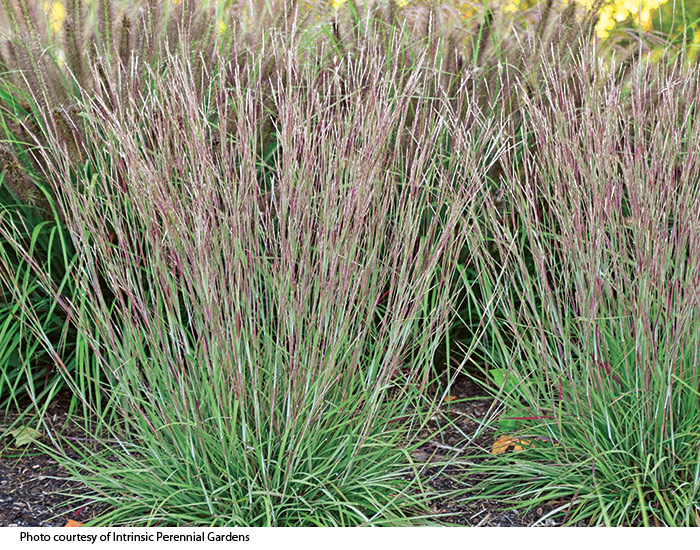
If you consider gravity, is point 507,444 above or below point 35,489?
above

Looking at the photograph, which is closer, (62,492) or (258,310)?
(258,310)

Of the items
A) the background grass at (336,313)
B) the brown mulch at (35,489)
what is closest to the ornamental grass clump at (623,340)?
the background grass at (336,313)

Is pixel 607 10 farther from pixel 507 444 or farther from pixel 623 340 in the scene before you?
pixel 507 444

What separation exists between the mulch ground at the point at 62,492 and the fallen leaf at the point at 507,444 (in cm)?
9

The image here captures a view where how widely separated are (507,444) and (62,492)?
1342 millimetres

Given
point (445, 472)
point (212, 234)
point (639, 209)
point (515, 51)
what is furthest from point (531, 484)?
point (515, 51)

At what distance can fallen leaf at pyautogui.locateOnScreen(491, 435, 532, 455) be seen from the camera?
2.24m

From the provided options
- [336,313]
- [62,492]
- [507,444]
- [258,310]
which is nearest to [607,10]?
[507,444]

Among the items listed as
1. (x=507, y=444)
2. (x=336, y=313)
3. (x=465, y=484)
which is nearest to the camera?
(x=336, y=313)

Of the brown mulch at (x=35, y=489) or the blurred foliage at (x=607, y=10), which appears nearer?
the brown mulch at (x=35, y=489)

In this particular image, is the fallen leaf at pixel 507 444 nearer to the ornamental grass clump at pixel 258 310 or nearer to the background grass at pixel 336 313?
the background grass at pixel 336 313

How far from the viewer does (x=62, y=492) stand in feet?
6.89

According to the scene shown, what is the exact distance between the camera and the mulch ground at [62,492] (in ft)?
6.64
